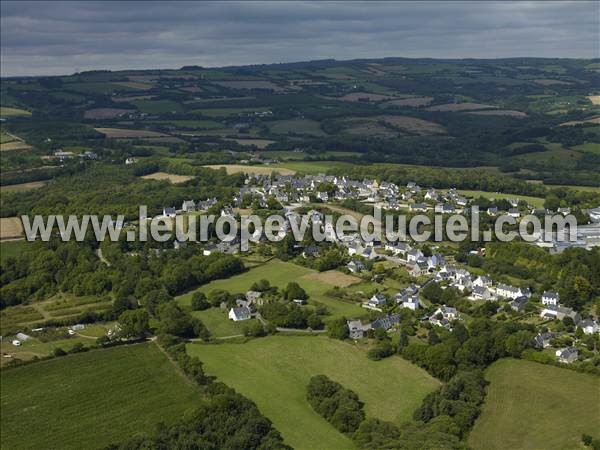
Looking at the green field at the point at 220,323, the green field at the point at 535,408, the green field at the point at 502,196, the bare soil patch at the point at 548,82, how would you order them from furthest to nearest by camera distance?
the bare soil patch at the point at 548,82 → the green field at the point at 502,196 → the green field at the point at 220,323 → the green field at the point at 535,408

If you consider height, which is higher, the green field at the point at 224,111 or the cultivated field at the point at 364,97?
the cultivated field at the point at 364,97

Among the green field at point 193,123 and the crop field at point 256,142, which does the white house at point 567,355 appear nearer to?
the crop field at point 256,142

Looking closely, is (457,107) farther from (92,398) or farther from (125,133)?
(92,398)

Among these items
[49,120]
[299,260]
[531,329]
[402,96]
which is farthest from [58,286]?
[402,96]

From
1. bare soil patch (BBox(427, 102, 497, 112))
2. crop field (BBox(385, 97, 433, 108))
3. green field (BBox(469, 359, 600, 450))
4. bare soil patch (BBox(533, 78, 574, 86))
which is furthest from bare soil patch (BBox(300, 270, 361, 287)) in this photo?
bare soil patch (BBox(533, 78, 574, 86))

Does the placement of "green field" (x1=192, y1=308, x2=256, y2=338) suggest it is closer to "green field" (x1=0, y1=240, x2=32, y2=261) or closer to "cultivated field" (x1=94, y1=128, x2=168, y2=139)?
"green field" (x1=0, y1=240, x2=32, y2=261)

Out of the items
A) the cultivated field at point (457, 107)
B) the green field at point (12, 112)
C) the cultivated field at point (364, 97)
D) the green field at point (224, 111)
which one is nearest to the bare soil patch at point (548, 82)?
the cultivated field at point (457, 107)

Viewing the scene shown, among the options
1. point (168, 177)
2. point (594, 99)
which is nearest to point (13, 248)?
point (168, 177)
